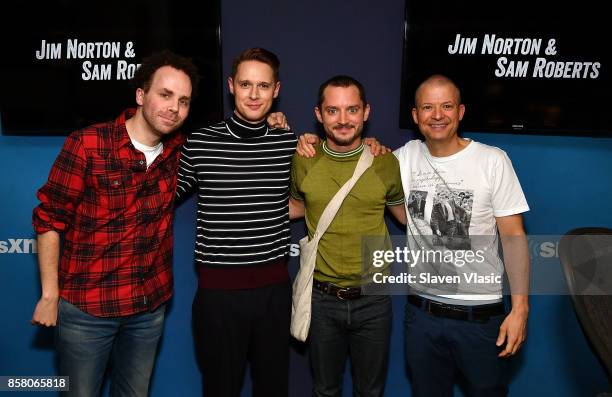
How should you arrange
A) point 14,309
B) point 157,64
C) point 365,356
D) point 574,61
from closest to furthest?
point 157,64 → point 365,356 → point 574,61 → point 14,309

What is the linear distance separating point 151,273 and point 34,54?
1.26m

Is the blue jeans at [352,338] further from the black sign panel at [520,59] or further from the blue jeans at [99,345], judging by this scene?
the black sign panel at [520,59]

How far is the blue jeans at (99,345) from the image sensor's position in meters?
1.84

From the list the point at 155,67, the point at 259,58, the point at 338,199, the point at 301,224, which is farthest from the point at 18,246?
the point at 338,199

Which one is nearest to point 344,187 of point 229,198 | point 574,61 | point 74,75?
point 229,198

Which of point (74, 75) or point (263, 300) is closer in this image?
point (263, 300)

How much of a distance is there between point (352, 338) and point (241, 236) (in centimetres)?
69

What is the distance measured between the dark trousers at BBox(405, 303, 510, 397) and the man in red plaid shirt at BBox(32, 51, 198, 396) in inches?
45.1

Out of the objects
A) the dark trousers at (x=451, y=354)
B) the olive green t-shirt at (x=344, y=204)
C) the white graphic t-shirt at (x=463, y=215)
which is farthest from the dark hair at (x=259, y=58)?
the dark trousers at (x=451, y=354)

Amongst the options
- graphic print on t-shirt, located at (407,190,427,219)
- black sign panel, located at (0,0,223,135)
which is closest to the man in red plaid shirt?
black sign panel, located at (0,0,223,135)

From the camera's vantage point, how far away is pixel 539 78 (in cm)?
225

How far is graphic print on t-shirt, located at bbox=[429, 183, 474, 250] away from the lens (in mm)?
1944

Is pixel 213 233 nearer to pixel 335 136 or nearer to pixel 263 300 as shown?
pixel 263 300

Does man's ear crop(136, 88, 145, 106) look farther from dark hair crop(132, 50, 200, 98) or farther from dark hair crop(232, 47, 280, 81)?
dark hair crop(232, 47, 280, 81)
